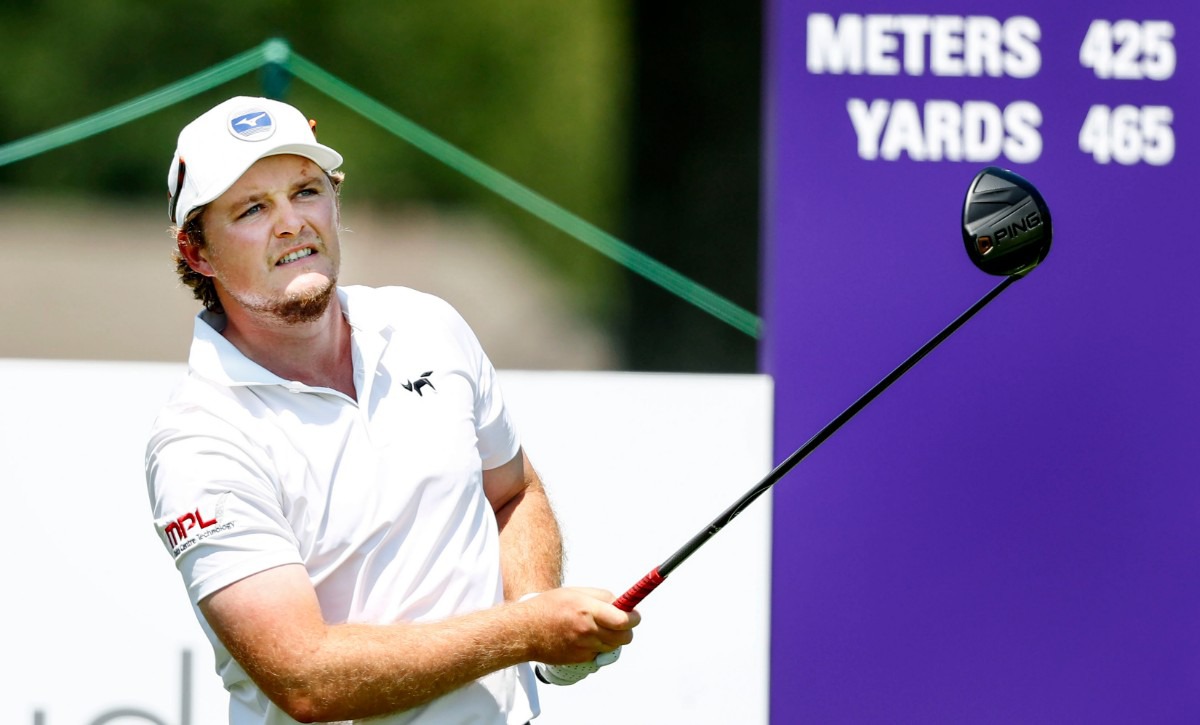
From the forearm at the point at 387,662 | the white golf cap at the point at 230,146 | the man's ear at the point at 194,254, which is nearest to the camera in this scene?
the forearm at the point at 387,662

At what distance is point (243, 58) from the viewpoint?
311cm

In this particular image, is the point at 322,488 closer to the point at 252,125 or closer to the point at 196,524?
the point at 196,524

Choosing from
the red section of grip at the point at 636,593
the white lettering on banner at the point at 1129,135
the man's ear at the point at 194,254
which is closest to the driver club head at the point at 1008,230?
the red section of grip at the point at 636,593

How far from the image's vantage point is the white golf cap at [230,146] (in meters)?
1.96

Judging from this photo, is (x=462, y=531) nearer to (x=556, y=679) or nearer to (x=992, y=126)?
(x=556, y=679)

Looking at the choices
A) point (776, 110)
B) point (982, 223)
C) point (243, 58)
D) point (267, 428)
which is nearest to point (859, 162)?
point (776, 110)

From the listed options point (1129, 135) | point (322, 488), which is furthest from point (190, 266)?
point (1129, 135)

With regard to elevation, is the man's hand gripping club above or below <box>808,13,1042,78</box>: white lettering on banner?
below

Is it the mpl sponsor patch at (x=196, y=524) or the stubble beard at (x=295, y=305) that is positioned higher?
the stubble beard at (x=295, y=305)

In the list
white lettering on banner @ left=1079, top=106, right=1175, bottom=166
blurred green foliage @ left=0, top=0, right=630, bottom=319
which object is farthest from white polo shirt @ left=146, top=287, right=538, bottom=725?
white lettering on banner @ left=1079, top=106, right=1175, bottom=166

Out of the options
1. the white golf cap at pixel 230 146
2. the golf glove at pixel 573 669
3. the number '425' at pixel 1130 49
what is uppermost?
the number '425' at pixel 1130 49

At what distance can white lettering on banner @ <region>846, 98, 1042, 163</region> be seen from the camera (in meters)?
3.03

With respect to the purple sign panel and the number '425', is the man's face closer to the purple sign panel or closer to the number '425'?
the purple sign panel

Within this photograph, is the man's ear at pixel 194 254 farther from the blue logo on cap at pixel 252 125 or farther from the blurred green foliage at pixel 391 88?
the blurred green foliage at pixel 391 88
